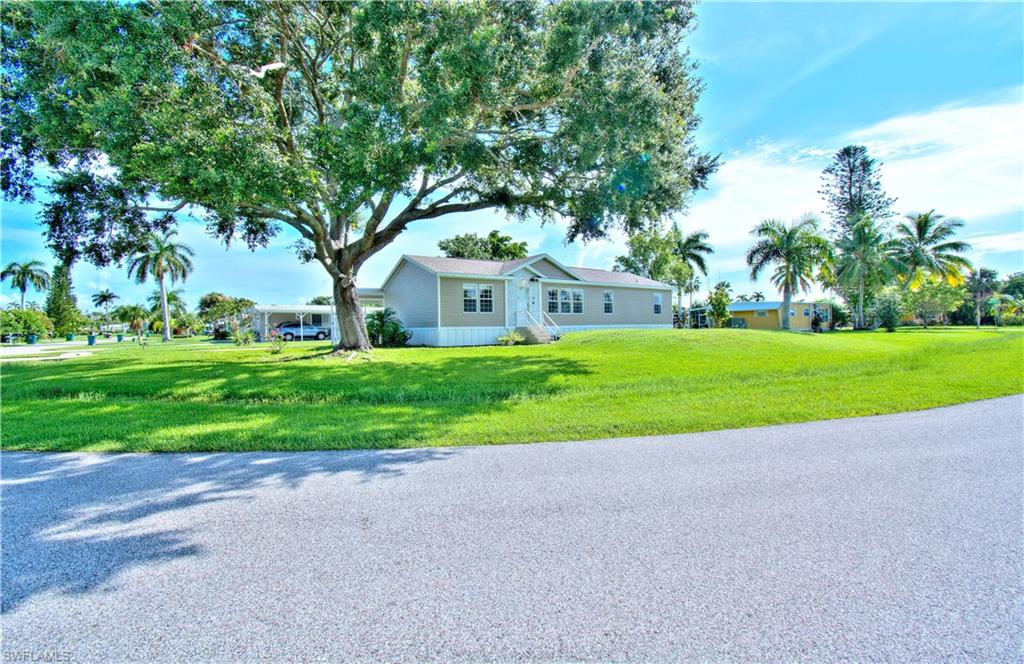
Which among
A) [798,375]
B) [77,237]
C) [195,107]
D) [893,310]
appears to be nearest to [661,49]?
[798,375]

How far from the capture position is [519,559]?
2.92 metres

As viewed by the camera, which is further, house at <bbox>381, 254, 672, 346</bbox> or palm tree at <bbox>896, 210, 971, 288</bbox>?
palm tree at <bbox>896, 210, 971, 288</bbox>

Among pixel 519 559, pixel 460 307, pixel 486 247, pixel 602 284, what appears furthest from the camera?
pixel 486 247

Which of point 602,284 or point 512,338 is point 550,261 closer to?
point 602,284

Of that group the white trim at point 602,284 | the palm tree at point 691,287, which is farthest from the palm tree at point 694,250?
the white trim at point 602,284

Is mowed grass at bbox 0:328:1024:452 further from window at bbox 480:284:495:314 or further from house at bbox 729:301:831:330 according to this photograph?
house at bbox 729:301:831:330

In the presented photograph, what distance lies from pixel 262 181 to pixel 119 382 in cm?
541

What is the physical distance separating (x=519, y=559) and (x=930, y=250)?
53872 millimetres

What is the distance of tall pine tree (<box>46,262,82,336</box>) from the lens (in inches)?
1865

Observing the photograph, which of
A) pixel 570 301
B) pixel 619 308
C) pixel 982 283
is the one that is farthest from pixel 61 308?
pixel 982 283

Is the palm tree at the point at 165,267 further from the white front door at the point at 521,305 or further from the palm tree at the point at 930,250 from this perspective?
the palm tree at the point at 930,250

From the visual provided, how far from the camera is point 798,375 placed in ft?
36.1

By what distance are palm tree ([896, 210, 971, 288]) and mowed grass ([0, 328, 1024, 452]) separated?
32.9m

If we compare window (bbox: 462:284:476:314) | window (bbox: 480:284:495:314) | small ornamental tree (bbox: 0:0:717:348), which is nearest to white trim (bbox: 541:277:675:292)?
window (bbox: 480:284:495:314)
